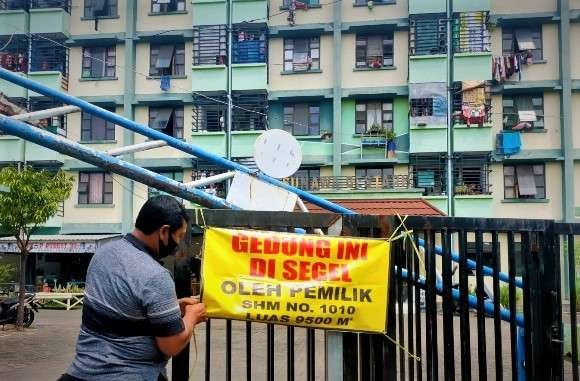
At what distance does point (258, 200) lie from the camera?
206 inches

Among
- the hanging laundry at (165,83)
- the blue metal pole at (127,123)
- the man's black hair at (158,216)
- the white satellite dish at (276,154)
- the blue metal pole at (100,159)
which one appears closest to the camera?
the man's black hair at (158,216)

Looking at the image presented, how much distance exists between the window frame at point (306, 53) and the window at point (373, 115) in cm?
280

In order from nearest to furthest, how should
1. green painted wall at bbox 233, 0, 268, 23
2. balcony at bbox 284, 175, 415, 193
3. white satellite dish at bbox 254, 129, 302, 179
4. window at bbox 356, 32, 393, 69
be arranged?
white satellite dish at bbox 254, 129, 302, 179 < balcony at bbox 284, 175, 415, 193 < window at bbox 356, 32, 393, 69 < green painted wall at bbox 233, 0, 268, 23

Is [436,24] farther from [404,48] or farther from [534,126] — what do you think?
[534,126]

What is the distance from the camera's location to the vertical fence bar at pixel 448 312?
326 cm

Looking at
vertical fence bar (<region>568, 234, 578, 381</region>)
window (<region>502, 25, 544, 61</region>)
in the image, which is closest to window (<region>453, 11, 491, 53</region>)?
window (<region>502, 25, 544, 61</region>)

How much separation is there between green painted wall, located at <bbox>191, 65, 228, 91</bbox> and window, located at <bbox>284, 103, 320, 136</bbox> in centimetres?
321

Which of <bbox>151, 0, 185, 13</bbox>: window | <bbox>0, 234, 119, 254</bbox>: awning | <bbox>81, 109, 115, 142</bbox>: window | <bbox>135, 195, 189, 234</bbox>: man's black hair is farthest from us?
<bbox>151, 0, 185, 13</bbox>: window

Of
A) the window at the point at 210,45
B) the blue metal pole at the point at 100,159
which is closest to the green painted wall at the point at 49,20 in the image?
the window at the point at 210,45

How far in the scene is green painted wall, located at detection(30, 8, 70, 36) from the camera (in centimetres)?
2736

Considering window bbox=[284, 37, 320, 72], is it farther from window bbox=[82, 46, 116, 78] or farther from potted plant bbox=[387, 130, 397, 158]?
window bbox=[82, 46, 116, 78]

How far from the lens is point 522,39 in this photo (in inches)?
1003

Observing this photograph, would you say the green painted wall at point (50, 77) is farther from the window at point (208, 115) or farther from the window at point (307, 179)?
the window at point (307, 179)

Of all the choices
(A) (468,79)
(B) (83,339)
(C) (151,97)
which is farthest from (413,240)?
(C) (151,97)
